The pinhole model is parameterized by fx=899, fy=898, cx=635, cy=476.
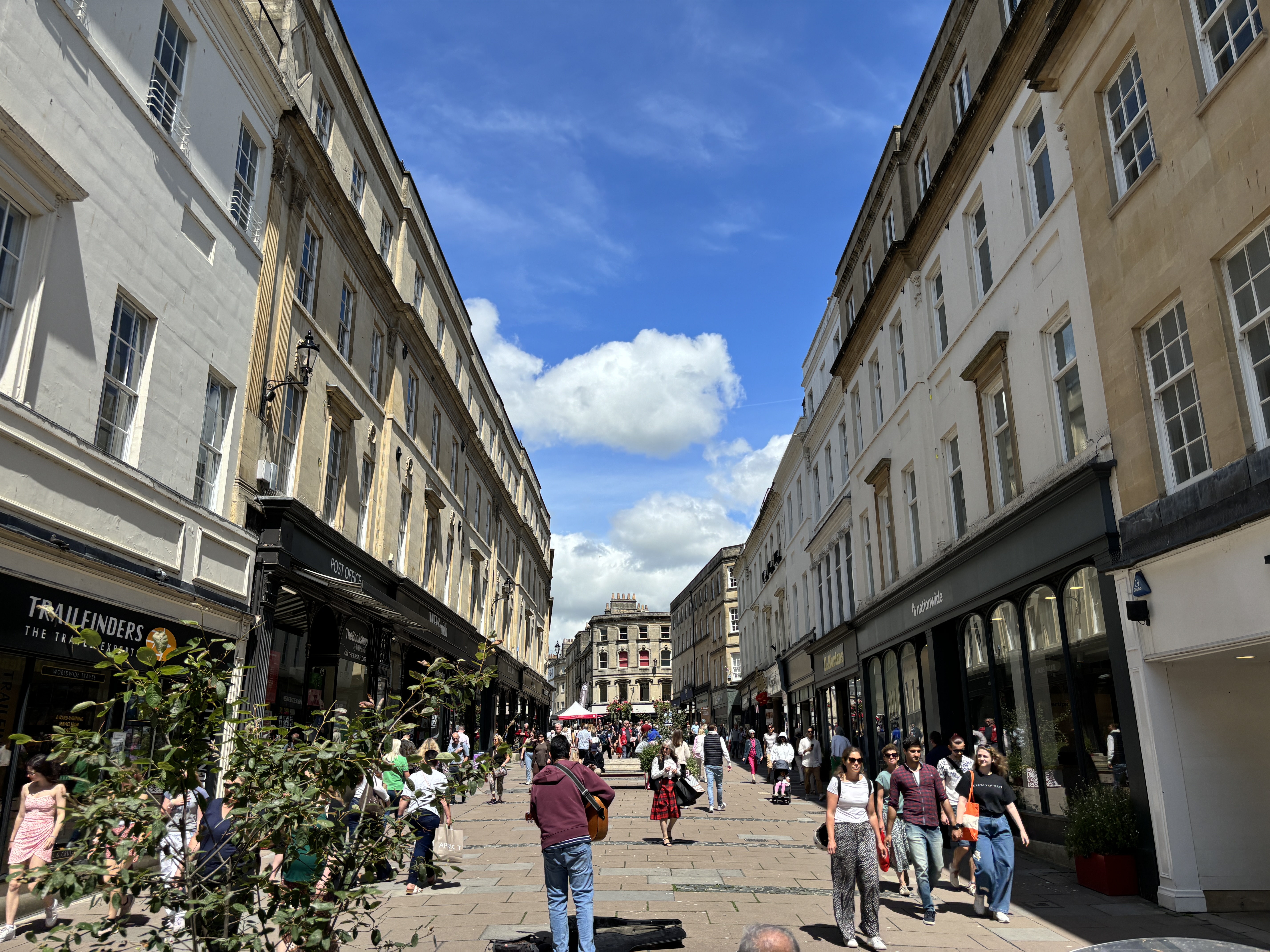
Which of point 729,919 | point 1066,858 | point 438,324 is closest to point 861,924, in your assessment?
point 729,919

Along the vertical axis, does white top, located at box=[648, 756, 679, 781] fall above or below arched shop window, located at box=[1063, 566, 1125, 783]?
below

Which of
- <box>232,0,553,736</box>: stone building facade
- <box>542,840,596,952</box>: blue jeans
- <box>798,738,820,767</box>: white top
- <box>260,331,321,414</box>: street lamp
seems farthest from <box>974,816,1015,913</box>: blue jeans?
<box>798,738,820,767</box>: white top

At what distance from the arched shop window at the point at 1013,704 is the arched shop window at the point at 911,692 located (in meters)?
3.96

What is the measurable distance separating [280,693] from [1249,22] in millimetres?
16274

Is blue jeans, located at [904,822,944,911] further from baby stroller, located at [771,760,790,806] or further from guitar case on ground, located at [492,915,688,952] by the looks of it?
baby stroller, located at [771,760,790,806]

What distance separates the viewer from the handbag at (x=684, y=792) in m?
14.2

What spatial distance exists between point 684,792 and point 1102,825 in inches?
247

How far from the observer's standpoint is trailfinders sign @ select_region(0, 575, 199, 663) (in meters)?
8.97

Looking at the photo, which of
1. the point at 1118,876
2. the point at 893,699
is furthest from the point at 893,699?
the point at 1118,876

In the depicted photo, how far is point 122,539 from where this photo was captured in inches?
430

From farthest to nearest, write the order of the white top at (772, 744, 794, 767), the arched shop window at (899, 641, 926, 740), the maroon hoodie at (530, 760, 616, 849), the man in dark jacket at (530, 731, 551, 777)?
the white top at (772, 744, 794, 767) < the man in dark jacket at (530, 731, 551, 777) < the arched shop window at (899, 641, 926, 740) < the maroon hoodie at (530, 760, 616, 849)

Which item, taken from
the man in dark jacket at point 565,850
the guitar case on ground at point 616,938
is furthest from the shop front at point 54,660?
the guitar case on ground at point 616,938

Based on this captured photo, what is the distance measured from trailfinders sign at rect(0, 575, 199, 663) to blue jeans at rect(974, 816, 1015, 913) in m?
8.08

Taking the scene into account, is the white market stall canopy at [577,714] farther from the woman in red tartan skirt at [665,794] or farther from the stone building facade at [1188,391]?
the stone building facade at [1188,391]
